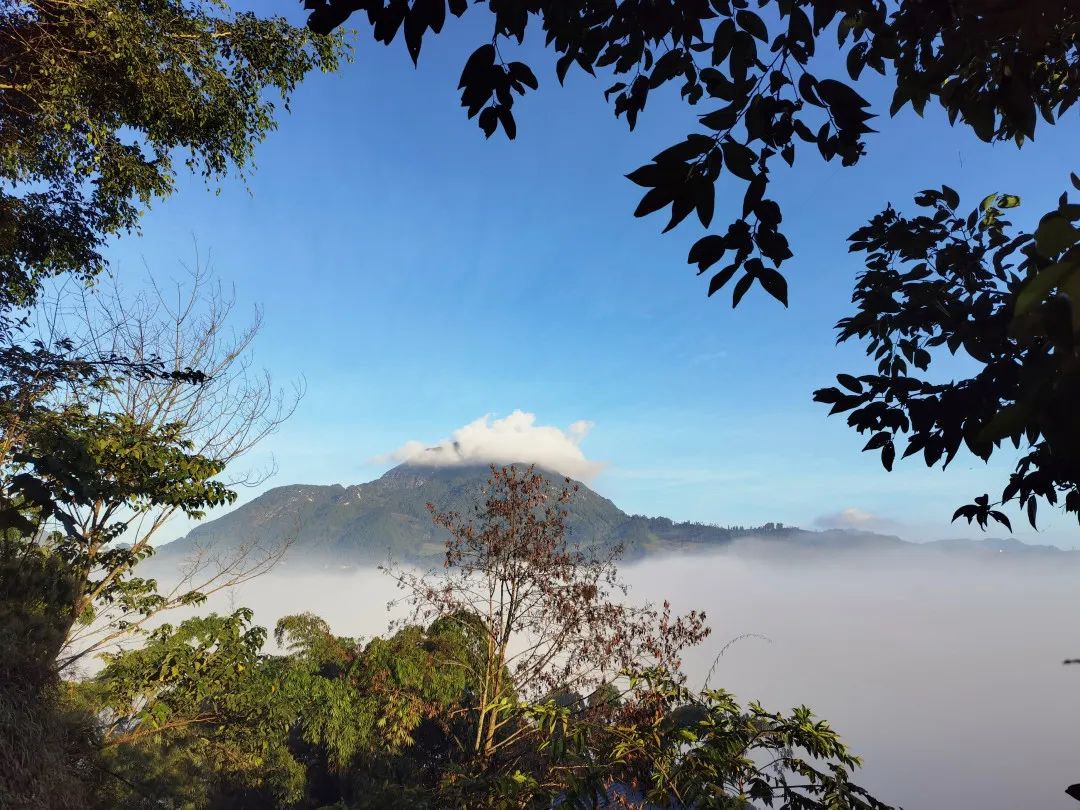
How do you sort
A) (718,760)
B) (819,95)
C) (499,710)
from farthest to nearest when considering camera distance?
(499,710), (718,760), (819,95)

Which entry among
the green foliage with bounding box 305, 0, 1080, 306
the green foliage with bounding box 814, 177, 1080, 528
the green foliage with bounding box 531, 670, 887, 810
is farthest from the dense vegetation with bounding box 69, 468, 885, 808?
the green foliage with bounding box 305, 0, 1080, 306

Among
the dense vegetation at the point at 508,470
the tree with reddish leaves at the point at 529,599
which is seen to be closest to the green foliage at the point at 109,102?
the dense vegetation at the point at 508,470

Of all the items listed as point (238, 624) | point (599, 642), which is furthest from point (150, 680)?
point (599, 642)

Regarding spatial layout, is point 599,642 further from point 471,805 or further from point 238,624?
point 238,624

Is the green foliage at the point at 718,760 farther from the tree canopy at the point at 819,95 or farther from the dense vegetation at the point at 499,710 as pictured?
the tree canopy at the point at 819,95

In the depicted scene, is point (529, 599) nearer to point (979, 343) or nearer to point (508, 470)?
point (508, 470)

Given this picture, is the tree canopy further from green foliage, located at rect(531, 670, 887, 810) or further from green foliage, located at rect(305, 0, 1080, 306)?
green foliage, located at rect(531, 670, 887, 810)

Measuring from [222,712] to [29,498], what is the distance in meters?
13.1

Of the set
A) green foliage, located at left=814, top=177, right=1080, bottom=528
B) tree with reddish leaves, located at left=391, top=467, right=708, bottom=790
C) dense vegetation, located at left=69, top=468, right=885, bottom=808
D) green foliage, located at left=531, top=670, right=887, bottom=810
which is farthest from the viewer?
tree with reddish leaves, located at left=391, top=467, right=708, bottom=790

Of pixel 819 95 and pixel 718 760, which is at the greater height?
pixel 819 95

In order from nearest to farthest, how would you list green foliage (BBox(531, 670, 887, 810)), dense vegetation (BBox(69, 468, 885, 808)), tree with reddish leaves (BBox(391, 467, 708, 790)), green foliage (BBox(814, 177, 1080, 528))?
green foliage (BBox(814, 177, 1080, 528)), green foliage (BBox(531, 670, 887, 810)), dense vegetation (BBox(69, 468, 885, 808)), tree with reddish leaves (BBox(391, 467, 708, 790))

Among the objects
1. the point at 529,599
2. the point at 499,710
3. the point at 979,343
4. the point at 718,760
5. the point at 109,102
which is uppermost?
the point at 109,102

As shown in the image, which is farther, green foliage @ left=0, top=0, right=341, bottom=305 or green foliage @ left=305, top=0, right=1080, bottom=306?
green foliage @ left=0, top=0, right=341, bottom=305

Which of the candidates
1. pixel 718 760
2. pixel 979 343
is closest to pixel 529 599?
pixel 718 760
